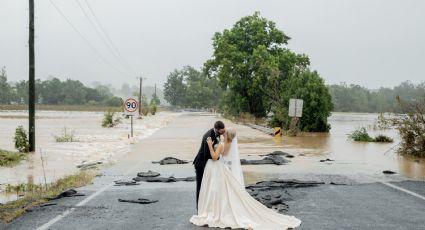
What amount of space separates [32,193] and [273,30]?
169 feet

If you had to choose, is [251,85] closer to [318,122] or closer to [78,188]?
[318,122]

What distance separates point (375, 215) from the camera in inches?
358

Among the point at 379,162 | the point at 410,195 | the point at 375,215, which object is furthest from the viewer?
the point at 379,162

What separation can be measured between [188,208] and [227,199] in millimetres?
1565

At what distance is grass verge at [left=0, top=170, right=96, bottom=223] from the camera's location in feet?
31.3

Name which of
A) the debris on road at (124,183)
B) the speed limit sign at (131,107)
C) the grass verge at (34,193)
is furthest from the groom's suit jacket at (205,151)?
the speed limit sign at (131,107)

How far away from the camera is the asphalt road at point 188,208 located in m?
8.37

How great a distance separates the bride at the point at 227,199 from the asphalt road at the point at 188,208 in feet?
1.30

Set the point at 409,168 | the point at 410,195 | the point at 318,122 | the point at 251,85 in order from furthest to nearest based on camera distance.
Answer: the point at 251,85 < the point at 318,122 < the point at 409,168 < the point at 410,195

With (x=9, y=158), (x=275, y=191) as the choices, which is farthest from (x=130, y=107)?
(x=275, y=191)

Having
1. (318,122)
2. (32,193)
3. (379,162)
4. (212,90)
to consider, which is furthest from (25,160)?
(212,90)

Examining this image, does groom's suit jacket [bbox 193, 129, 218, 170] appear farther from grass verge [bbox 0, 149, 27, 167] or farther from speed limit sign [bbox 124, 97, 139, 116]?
speed limit sign [bbox 124, 97, 139, 116]

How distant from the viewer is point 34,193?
12477mm

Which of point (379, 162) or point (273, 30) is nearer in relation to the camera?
point (379, 162)
